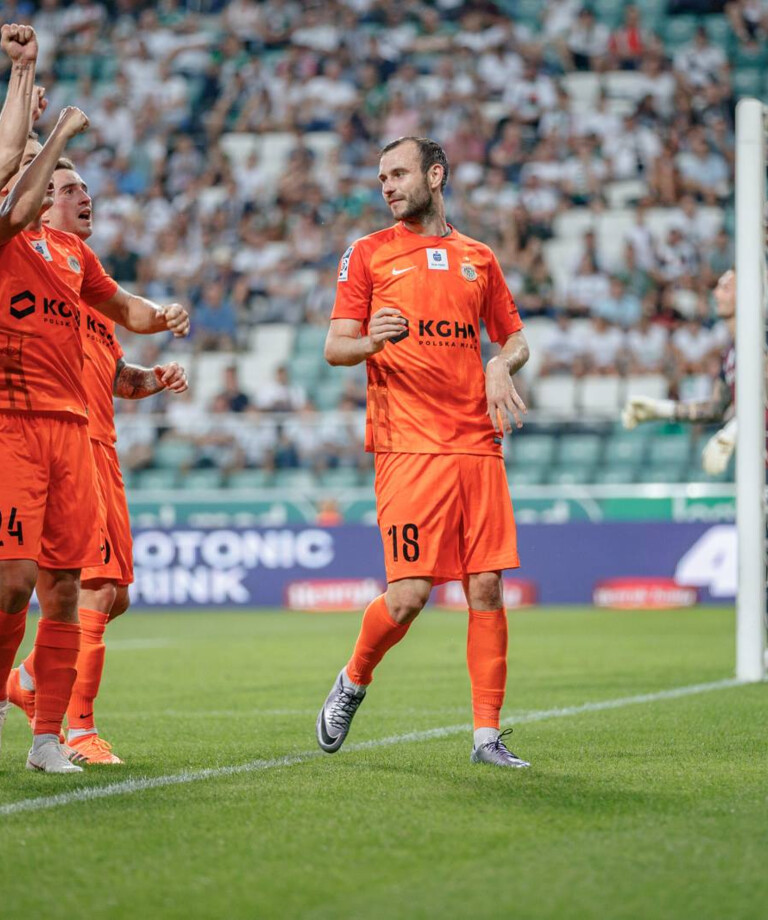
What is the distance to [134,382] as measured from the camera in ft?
22.9

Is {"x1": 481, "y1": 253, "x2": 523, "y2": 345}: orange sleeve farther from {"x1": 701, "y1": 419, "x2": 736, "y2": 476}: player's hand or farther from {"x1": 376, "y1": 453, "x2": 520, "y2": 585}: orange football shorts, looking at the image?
{"x1": 701, "y1": 419, "x2": 736, "y2": 476}: player's hand

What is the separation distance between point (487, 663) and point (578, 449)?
12.4 meters

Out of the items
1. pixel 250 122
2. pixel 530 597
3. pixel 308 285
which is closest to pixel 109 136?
pixel 250 122

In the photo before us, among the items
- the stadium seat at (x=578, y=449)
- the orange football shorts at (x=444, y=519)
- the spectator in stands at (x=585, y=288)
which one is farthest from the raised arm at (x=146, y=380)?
the spectator in stands at (x=585, y=288)

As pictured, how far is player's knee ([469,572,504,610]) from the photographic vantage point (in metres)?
5.90

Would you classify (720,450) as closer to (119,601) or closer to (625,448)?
(119,601)

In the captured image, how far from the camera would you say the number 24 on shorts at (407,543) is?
19.2 ft

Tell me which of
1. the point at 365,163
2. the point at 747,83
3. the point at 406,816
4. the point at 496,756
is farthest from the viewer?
the point at 747,83

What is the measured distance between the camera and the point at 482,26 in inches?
984

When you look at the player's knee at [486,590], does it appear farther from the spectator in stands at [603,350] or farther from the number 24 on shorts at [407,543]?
the spectator in stands at [603,350]

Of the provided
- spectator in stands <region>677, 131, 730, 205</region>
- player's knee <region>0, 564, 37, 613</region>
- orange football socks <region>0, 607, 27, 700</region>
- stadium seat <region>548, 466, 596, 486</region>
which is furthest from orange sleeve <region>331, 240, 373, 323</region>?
spectator in stands <region>677, 131, 730, 205</region>

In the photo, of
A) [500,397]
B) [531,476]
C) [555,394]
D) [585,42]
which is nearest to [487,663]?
[500,397]

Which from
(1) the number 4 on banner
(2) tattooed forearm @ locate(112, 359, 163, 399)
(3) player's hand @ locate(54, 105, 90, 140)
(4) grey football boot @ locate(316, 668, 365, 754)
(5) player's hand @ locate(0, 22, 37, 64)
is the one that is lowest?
(1) the number 4 on banner

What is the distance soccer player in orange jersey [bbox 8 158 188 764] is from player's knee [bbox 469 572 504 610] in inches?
62.0
